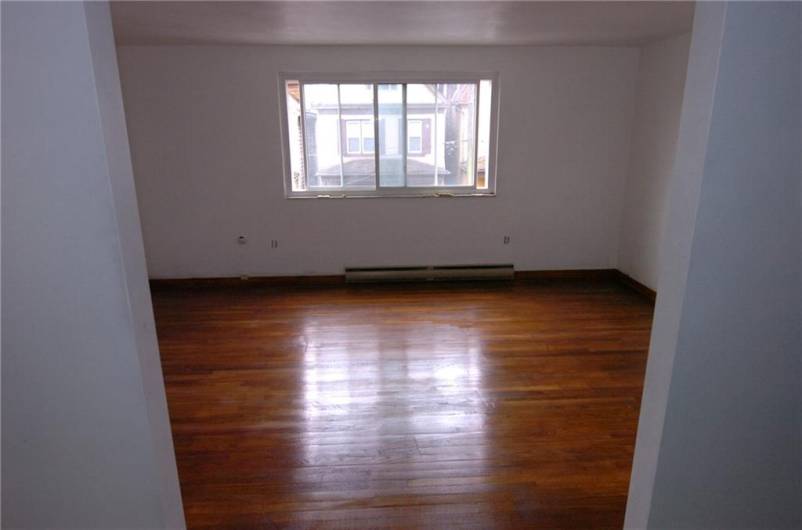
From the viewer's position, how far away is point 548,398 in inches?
115

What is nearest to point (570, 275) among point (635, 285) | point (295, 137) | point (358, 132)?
point (635, 285)

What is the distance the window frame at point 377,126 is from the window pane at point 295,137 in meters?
0.04

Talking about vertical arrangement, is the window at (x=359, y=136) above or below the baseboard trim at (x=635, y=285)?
above

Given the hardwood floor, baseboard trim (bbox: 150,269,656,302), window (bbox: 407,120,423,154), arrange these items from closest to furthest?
1. the hardwood floor
2. window (bbox: 407,120,423,154)
3. baseboard trim (bbox: 150,269,656,302)

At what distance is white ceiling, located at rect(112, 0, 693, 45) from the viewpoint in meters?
2.92

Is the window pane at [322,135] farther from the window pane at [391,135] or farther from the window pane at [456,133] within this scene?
the window pane at [456,133]

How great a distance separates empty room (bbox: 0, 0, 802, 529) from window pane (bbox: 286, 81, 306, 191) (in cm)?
3

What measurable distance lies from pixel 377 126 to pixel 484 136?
105 cm

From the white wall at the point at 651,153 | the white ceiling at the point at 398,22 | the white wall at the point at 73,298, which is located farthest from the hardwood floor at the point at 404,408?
the white ceiling at the point at 398,22

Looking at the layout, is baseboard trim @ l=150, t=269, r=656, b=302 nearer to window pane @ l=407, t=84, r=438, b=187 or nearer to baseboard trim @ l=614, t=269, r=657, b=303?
baseboard trim @ l=614, t=269, r=657, b=303

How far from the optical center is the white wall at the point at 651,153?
4.22 metres

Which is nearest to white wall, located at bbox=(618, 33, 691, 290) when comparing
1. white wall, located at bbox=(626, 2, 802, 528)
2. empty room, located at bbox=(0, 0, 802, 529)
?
empty room, located at bbox=(0, 0, 802, 529)

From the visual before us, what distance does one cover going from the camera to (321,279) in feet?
16.9

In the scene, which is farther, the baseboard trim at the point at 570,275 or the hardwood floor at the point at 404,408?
the baseboard trim at the point at 570,275
